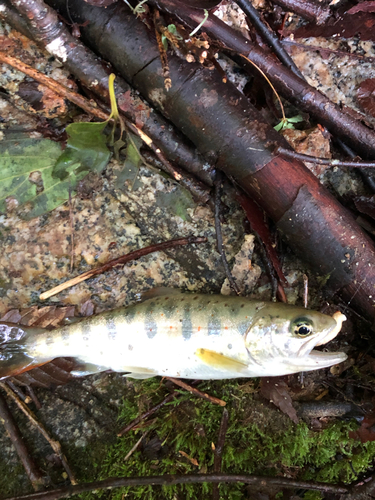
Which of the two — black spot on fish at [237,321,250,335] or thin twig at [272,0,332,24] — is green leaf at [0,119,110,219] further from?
thin twig at [272,0,332,24]

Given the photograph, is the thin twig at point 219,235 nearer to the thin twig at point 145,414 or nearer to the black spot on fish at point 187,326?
the black spot on fish at point 187,326

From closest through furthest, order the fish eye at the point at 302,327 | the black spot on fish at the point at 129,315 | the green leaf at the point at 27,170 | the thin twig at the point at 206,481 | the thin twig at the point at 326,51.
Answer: the fish eye at the point at 302,327
the thin twig at the point at 206,481
the black spot on fish at the point at 129,315
the green leaf at the point at 27,170
the thin twig at the point at 326,51

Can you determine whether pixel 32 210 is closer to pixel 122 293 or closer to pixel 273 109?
pixel 122 293

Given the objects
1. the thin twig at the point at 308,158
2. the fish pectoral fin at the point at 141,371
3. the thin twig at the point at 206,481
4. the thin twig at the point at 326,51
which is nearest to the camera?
the thin twig at the point at 308,158

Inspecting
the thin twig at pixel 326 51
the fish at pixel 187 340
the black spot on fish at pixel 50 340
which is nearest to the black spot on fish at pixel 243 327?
the fish at pixel 187 340

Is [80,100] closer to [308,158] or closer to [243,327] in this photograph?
[308,158]

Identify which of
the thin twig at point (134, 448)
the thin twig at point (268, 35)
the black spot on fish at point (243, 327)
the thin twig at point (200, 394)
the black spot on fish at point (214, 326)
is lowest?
the thin twig at point (134, 448)

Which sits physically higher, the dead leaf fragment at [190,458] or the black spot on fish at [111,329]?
the black spot on fish at [111,329]
